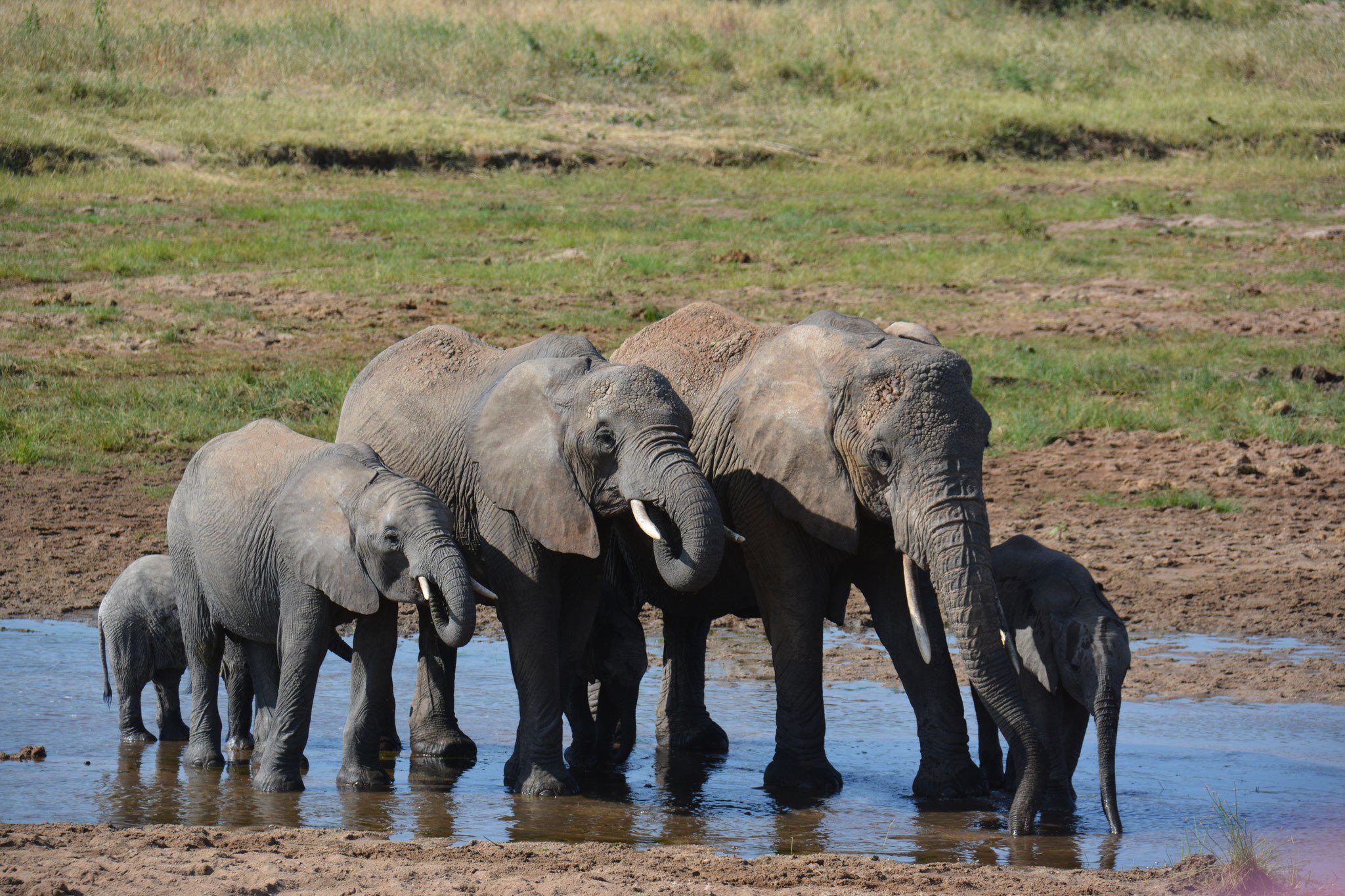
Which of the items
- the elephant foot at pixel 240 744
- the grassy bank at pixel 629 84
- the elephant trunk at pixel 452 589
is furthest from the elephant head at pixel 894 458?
the grassy bank at pixel 629 84

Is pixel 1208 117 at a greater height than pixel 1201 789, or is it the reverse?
pixel 1208 117

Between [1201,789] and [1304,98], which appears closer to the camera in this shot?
[1201,789]

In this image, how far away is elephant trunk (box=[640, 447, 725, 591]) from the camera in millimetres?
6637

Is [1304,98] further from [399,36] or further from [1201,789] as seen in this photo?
[1201,789]

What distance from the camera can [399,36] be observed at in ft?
109

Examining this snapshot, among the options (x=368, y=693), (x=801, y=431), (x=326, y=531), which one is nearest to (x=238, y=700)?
(x=368, y=693)

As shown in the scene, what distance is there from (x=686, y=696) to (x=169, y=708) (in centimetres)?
253

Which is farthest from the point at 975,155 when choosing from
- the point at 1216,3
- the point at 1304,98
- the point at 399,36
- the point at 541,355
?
the point at 541,355

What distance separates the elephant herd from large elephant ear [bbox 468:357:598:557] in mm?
13

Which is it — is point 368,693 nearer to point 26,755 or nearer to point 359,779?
point 359,779

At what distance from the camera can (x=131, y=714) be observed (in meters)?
8.21

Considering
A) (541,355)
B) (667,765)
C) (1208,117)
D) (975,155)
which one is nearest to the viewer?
(541,355)

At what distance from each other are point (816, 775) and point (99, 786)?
10.0 feet

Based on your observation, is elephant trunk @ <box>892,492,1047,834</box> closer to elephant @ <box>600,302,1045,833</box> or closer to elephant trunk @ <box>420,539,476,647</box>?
elephant @ <box>600,302,1045,833</box>
